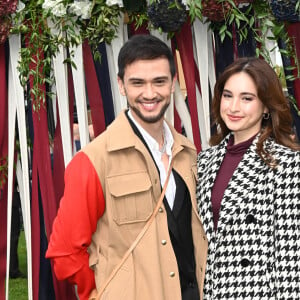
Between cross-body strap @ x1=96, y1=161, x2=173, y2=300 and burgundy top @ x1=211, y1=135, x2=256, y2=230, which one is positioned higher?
burgundy top @ x1=211, y1=135, x2=256, y2=230

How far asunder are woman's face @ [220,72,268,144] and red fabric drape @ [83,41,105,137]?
1003mm

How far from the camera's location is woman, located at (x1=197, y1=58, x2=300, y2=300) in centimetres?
285

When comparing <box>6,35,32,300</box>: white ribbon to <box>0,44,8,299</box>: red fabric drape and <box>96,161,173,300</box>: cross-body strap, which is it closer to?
<box>0,44,8,299</box>: red fabric drape

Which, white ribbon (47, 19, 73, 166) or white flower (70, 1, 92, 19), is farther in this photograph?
white ribbon (47, 19, 73, 166)

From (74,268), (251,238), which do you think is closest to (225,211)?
(251,238)

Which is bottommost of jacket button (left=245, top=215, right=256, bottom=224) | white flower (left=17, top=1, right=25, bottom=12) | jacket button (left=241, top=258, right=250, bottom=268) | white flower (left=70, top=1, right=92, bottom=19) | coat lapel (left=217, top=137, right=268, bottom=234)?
jacket button (left=241, top=258, right=250, bottom=268)

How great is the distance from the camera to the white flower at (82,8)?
372cm

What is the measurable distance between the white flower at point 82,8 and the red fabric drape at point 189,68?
1.52 ft

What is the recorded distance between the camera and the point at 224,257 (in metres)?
2.93

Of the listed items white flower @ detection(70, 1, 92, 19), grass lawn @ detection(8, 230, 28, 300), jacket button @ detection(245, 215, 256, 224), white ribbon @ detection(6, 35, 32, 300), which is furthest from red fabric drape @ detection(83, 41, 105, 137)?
grass lawn @ detection(8, 230, 28, 300)

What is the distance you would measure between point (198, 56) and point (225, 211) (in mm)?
1201

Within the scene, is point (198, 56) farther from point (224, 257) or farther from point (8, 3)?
point (224, 257)

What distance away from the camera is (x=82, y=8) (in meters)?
3.73

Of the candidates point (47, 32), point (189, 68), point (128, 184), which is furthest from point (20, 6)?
point (128, 184)
